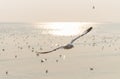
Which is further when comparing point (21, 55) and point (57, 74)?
point (21, 55)

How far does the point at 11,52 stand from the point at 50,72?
1262 cm

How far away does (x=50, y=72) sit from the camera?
48.8 meters

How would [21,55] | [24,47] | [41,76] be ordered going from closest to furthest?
[41,76], [21,55], [24,47]

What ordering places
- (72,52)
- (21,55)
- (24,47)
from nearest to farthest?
(21,55) < (72,52) < (24,47)

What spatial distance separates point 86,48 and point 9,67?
17968 mm

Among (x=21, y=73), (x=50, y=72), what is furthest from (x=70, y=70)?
(x=21, y=73)

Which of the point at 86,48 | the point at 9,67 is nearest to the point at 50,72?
the point at 9,67

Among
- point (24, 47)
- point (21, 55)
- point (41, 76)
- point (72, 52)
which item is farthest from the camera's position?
point (24, 47)

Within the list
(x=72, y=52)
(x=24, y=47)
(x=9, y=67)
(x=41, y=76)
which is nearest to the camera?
(x=41, y=76)

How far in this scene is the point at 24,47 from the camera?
66.7 metres

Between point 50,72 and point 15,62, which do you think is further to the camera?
point 15,62

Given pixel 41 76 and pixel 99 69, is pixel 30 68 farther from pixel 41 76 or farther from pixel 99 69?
pixel 99 69

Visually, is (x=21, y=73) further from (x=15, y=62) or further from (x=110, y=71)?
(x=110, y=71)

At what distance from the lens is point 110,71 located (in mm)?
49688
